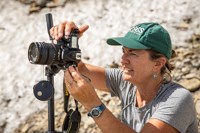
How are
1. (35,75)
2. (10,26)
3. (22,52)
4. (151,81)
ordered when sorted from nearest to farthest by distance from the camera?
(151,81) → (35,75) → (22,52) → (10,26)

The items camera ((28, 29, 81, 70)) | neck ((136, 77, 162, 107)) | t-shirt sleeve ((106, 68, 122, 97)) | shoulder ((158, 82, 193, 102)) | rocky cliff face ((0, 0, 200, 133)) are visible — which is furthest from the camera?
rocky cliff face ((0, 0, 200, 133))

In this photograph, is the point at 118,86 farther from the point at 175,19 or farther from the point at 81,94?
the point at 175,19

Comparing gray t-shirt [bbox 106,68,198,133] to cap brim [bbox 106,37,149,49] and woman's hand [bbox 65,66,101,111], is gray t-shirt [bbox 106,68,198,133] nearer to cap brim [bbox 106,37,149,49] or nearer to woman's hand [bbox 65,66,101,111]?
cap brim [bbox 106,37,149,49]

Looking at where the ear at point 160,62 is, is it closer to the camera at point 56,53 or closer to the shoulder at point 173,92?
the shoulder at point 173,92

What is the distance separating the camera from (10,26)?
8023 millimetres

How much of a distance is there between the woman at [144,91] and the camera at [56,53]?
0.41ft

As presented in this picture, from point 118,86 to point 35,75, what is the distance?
3083 millimetres

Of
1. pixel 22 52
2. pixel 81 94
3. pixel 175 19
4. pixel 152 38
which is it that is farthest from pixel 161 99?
pixel 22 52

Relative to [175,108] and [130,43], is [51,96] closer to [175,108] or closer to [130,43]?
[130,43]

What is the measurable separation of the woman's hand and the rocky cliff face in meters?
2.72

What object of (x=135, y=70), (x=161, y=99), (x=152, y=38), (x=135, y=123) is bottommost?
(x=135, y=123)

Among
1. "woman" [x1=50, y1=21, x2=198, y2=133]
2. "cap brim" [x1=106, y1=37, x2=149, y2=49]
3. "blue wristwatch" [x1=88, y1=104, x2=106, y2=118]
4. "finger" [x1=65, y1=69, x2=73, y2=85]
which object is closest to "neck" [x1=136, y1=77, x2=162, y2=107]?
"woman" [x1=50, y1=21, x2=198, y2=133]

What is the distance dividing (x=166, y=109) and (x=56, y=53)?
1016 millimetres

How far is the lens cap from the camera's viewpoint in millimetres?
3105
